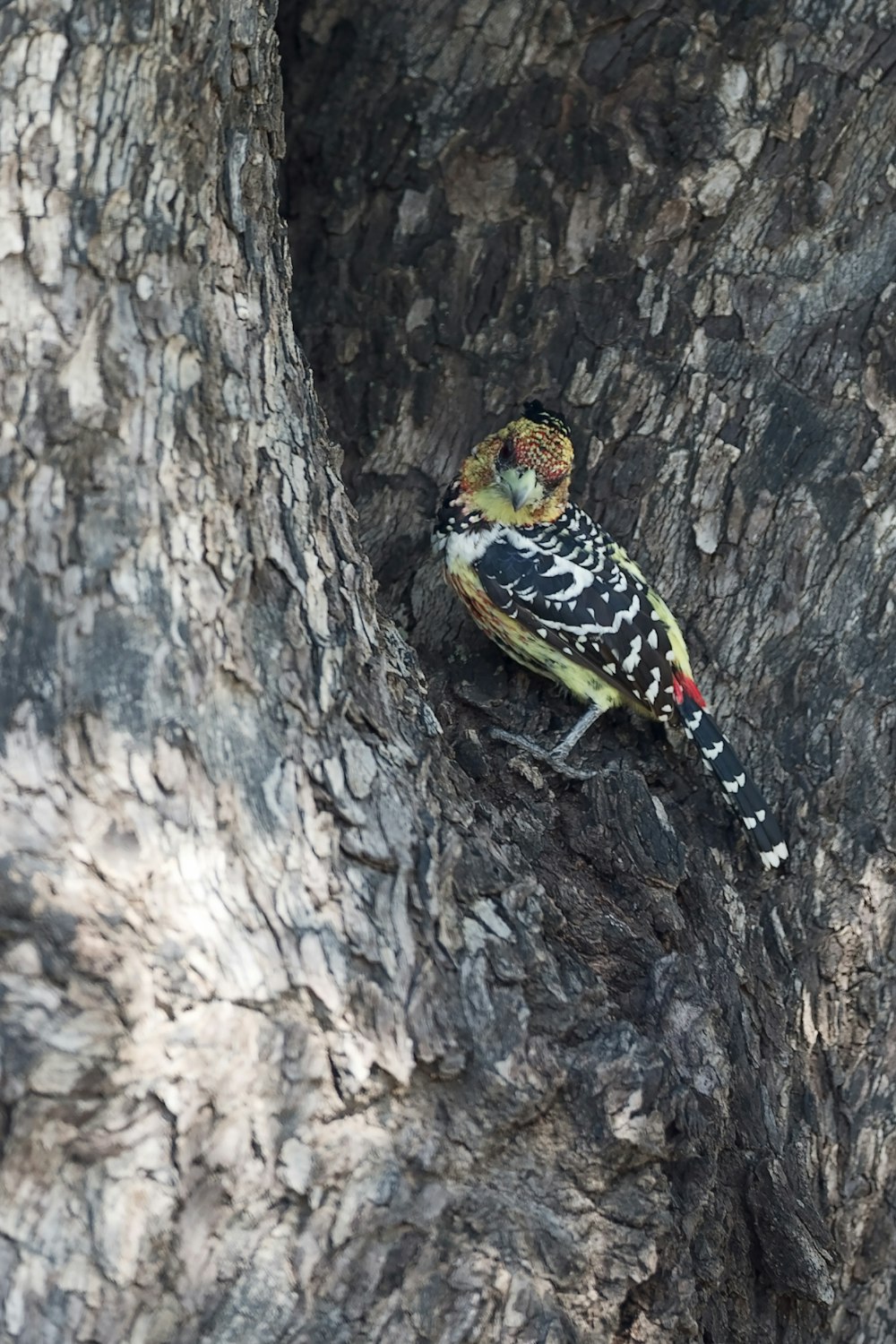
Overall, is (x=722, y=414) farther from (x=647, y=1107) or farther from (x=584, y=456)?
(x=647, y=1107)

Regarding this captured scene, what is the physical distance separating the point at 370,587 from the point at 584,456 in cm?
106

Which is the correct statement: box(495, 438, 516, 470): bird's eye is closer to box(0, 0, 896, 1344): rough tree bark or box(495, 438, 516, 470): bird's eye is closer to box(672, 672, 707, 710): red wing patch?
box(0, 0, 896, 1344): rough tree bark

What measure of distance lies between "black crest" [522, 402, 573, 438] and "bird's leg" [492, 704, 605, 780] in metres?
0.80

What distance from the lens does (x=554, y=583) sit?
149 inches

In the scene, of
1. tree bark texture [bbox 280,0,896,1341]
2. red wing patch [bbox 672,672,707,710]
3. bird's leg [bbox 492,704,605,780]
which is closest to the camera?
tree bark texture [bbox 280,0,896,1341]

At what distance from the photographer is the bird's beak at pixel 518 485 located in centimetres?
366

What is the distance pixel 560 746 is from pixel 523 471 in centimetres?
84

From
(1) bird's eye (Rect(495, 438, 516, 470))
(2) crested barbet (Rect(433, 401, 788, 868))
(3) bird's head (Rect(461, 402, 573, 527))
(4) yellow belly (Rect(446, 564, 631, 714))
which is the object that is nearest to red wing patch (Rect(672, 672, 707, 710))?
(2) crested barbet (Rect(433, 401, 788, 868))

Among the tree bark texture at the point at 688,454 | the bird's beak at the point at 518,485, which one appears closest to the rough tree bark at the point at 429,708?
the tree bark texture at the point at 688,454

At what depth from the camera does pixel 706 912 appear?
300 centimetres

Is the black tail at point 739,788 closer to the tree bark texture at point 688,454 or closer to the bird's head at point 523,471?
the tree bark texture at point 688,454

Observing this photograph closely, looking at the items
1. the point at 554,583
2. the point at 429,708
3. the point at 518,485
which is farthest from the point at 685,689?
the point at 429,708

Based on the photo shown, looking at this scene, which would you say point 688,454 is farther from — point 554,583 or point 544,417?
point 554,583

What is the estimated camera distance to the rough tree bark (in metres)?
2.06
